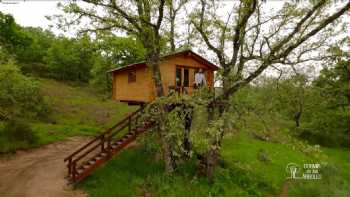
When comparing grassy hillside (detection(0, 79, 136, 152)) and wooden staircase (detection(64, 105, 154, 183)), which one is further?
grassy hillside (detection(0, 79, 136, 152))

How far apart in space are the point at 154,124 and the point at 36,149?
366 inches

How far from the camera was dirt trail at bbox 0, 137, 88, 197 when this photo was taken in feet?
41.7

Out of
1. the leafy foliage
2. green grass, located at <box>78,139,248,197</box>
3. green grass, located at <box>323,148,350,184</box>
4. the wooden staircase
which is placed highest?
the leafy foliage

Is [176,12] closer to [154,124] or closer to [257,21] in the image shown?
[257,21]

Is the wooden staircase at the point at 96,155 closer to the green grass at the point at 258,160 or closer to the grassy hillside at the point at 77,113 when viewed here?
the green grass at the point at 258,160

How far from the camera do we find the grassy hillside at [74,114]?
23359 millimetres

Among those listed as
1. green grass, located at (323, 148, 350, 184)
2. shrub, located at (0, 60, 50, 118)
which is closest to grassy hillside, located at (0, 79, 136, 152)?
shrub, located at (0, 60, 50, 118)

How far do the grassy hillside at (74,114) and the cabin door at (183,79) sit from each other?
1186 centimetres

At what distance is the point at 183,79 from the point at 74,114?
20.0 m

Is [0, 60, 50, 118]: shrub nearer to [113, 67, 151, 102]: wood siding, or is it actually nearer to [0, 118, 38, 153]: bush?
[0, 118, 38, 153]: bush

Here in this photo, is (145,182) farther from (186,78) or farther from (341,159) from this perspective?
(341,159)

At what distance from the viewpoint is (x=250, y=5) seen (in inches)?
474

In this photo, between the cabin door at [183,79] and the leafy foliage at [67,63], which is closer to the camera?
the cabin door at [183,79]

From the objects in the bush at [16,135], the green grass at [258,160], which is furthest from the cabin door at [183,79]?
the bush at [16,135]
